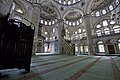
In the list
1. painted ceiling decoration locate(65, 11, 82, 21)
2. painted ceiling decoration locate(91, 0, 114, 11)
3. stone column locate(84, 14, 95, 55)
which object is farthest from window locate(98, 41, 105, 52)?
painted ceiling decoration locate(65, 11, 82, 21)

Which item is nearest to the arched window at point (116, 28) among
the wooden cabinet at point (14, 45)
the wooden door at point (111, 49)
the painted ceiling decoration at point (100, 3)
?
the wooden door at point (111, 49)

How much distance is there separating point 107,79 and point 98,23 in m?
27.6

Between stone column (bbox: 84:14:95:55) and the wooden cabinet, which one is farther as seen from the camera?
stone column (bbox: 84:14:95:55)

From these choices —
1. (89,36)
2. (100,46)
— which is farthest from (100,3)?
(89,36)

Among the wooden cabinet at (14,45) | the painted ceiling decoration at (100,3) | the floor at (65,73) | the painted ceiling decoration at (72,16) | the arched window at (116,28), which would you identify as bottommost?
the floor at (65,73)

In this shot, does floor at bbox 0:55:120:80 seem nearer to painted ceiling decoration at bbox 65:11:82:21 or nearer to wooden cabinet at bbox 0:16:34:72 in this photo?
wooden cabinet at bbox 0:16:34:72

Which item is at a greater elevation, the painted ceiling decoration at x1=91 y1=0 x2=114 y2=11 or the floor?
the painted ceiling decoration at x1=91 y1=0 x2=114 y2=11

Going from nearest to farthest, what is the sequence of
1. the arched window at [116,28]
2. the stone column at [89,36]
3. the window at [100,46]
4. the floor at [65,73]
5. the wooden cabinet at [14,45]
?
the floor at [65,73] < the wooden cabinet at [14,45] < the stone column at [89,36] < the arched window at [116,28] < the window at [100,46]

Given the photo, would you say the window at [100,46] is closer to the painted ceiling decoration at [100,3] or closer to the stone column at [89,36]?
the stone column at [89,36]

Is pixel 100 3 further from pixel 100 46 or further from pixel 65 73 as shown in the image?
pixel 65 73

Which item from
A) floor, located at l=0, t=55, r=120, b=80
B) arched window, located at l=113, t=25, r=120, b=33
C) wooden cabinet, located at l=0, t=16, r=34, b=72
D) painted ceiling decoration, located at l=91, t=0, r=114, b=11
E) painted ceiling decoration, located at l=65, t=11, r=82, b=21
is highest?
painted ceiling decoration, located at l=91, t=0, r=114, b=11

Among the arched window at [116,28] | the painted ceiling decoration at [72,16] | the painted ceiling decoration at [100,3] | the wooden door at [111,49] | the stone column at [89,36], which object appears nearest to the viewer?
the stone column at [89,36]

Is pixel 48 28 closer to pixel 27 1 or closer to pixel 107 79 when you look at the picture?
pixel 27 1

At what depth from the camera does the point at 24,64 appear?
2240 mm
